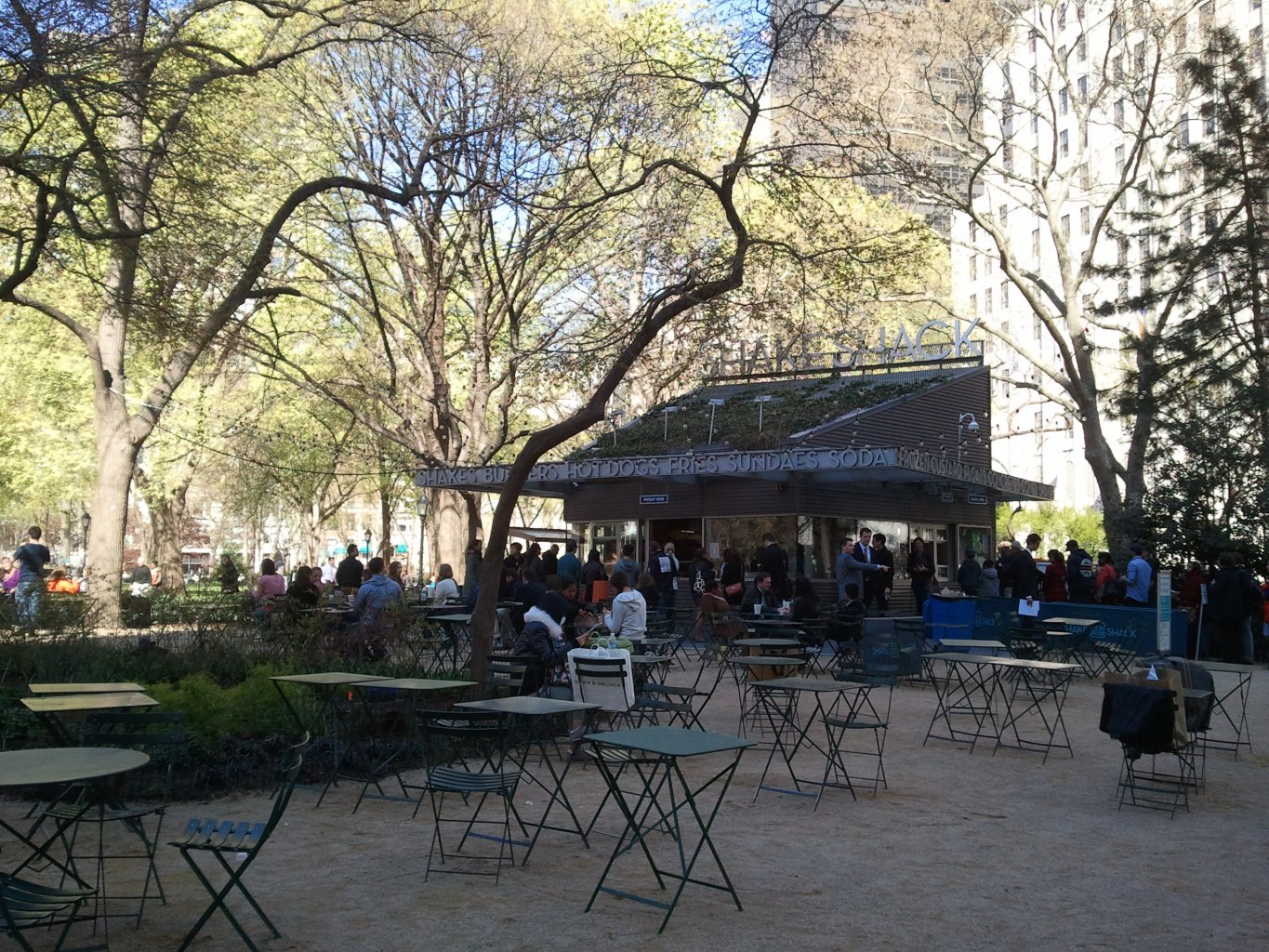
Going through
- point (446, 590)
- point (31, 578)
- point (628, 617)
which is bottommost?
point (628, 617)

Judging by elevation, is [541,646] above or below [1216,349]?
below

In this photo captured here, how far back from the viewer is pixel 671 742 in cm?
563

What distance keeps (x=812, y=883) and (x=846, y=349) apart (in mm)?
20870

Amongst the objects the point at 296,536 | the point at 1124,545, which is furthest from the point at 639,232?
the point at 296,536

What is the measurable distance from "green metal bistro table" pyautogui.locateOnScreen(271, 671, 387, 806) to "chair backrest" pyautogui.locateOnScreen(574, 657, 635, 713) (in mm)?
1584

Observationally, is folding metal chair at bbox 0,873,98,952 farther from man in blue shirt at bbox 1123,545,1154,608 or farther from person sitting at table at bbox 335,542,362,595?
man in blue shirt at bbox 1123,545,1154,608

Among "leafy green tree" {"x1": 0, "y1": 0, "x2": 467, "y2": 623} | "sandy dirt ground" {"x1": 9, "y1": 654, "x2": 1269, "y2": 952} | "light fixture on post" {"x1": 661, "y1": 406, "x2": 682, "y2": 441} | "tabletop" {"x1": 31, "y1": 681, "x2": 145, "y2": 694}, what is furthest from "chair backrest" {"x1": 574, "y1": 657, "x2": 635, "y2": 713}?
"light fixture on post" {"x1": 661, "y1": 406, "x2": 682, "y2": 441}

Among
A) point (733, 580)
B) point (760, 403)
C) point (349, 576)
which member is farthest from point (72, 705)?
point (760, 403)

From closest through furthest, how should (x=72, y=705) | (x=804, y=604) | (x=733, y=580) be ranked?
(x=72, y=705) < (x=804, y=604) < (x=733, y=580)

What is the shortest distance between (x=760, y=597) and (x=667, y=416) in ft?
27.9

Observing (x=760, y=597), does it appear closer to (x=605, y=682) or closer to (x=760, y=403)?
(x=760, y=403)

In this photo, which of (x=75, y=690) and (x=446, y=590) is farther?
(x=446, y=590)

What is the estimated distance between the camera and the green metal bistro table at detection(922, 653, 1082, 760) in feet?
33.0

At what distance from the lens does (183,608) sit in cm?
1275
